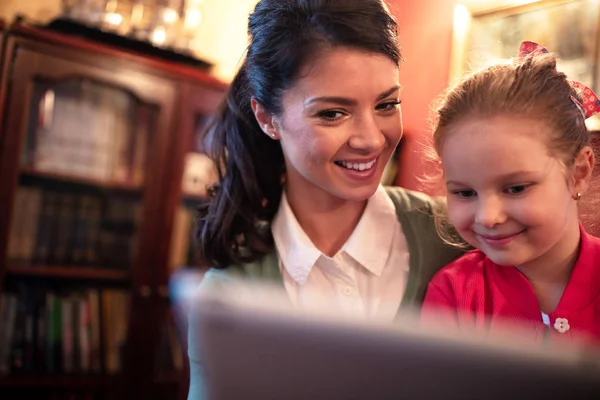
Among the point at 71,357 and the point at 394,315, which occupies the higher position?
the point at 394,315

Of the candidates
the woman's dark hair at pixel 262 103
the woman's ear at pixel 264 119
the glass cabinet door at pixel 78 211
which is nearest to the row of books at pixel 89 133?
the glass cabinet door at pixel 78 211

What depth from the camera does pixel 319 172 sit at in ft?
3.26

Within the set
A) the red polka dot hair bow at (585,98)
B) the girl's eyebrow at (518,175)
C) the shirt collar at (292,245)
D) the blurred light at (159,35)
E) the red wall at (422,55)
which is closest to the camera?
the girl's eyebrow at (518,175)

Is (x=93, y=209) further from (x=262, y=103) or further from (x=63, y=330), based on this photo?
(x=262, y=103)

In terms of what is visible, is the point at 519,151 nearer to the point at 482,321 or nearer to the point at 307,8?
the point at 482,321

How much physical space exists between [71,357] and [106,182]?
2.05 feet

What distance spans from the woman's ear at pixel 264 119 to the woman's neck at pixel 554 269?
494mm

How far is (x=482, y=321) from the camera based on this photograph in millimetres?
860

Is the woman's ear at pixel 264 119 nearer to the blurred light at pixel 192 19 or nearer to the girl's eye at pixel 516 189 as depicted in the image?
the girl's eye at pixel 516 189

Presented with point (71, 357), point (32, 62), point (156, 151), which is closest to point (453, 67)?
point (156, 151)

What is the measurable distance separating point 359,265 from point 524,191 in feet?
1.27

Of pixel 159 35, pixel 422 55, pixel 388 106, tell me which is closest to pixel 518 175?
pixel 388 106

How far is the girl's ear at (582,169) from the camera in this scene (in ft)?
2.65

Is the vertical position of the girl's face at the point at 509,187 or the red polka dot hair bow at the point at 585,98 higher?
the red polka dot hair bow at the point at 585,98
